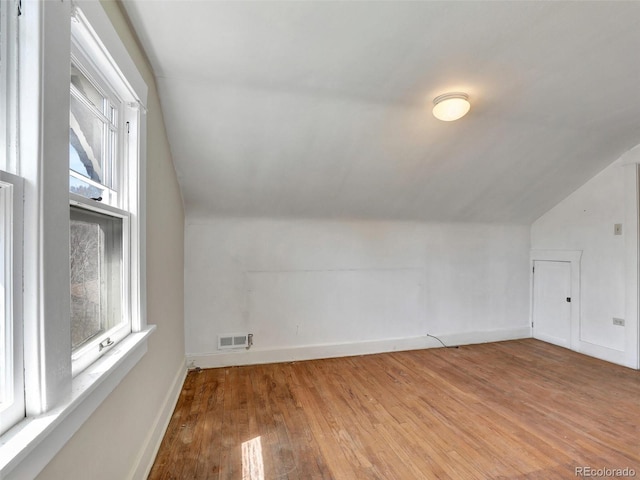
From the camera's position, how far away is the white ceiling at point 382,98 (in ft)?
5.12

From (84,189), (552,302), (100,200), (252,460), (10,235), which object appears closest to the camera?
(10,235)

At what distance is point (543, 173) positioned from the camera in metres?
3.27

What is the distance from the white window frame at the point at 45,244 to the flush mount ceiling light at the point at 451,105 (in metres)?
2.01

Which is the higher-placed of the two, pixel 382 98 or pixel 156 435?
pixel 382 98

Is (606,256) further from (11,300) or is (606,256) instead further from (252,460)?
(11,300)

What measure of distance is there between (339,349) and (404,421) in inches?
53.0

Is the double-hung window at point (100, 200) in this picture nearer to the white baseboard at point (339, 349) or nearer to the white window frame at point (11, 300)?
the white window frame at point (11, 300)

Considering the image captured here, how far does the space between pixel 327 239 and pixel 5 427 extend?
9.66 ft

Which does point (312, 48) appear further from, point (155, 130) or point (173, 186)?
point (173, 186)

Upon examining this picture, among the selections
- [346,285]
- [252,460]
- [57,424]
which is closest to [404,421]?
[252,460]

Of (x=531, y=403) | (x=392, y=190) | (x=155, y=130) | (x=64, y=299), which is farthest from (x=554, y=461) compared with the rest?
(x=155, y=130)

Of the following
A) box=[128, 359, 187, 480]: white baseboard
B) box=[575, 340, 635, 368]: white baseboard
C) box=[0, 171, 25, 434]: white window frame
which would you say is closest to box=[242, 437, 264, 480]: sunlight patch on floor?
box=[128, 359, 187, 480]: white baseboard

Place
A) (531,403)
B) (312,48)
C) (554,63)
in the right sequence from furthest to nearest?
1. (531,403)
2. (554,63)
3. (312,48)

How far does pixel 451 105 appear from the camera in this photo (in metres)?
2.08
